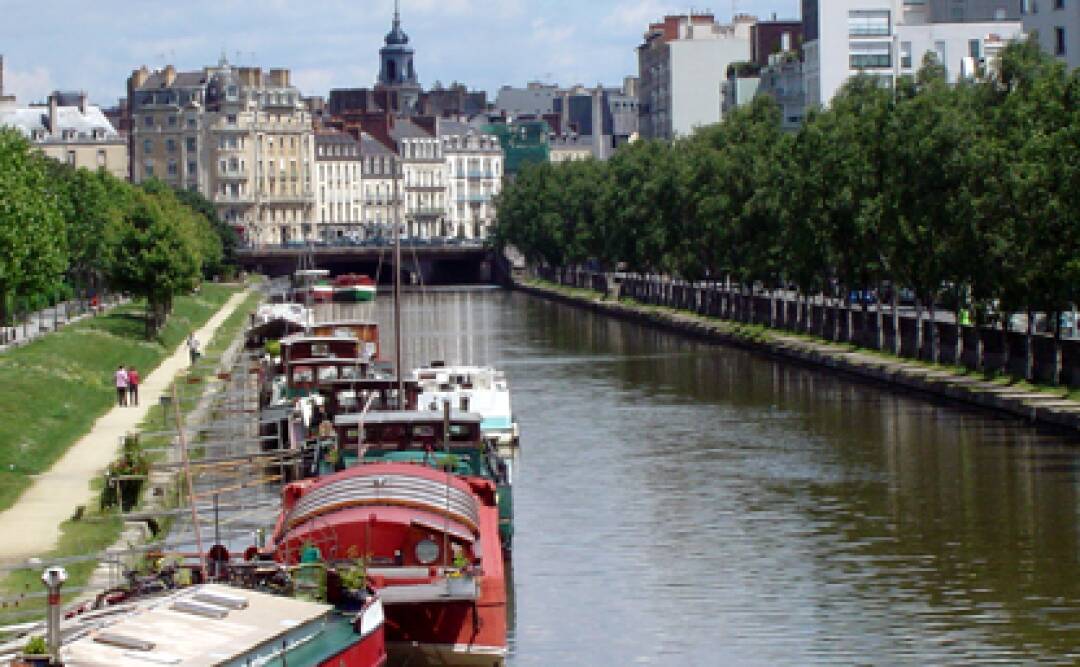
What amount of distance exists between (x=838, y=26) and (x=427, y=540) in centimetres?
14089

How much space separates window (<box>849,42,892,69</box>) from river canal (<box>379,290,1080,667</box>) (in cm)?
8885

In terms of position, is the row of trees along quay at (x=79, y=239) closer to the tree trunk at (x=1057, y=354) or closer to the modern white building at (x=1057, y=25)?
the tree trunk at (x=1057, y=354)

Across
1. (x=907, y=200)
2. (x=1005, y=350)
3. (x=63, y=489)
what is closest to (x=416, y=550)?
(x=63, y=489)

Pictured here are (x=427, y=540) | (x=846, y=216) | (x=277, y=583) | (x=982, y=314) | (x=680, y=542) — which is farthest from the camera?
(x=846, y=216)

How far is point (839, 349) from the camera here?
96250mm

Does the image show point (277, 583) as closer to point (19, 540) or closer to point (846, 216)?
point (19, 540)

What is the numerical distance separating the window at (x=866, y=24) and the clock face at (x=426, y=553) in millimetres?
140352

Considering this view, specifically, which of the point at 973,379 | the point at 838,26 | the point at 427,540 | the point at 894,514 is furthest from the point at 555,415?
the point at 838,26

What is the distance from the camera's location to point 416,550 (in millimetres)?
36000

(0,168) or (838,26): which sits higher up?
(838,26)

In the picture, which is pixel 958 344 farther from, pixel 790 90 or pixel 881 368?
pixel 790 90

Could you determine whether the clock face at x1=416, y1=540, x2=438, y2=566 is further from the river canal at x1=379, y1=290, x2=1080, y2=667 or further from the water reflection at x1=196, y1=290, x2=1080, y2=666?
the river canal at x1=379, y1=290, x2=1080, y2=667

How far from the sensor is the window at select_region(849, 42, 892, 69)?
17088cm

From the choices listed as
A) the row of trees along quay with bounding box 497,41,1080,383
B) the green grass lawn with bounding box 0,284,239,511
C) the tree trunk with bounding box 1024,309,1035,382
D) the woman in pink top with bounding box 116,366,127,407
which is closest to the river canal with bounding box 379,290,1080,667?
the tree trunk with bounding box 1024,309,1035,382
